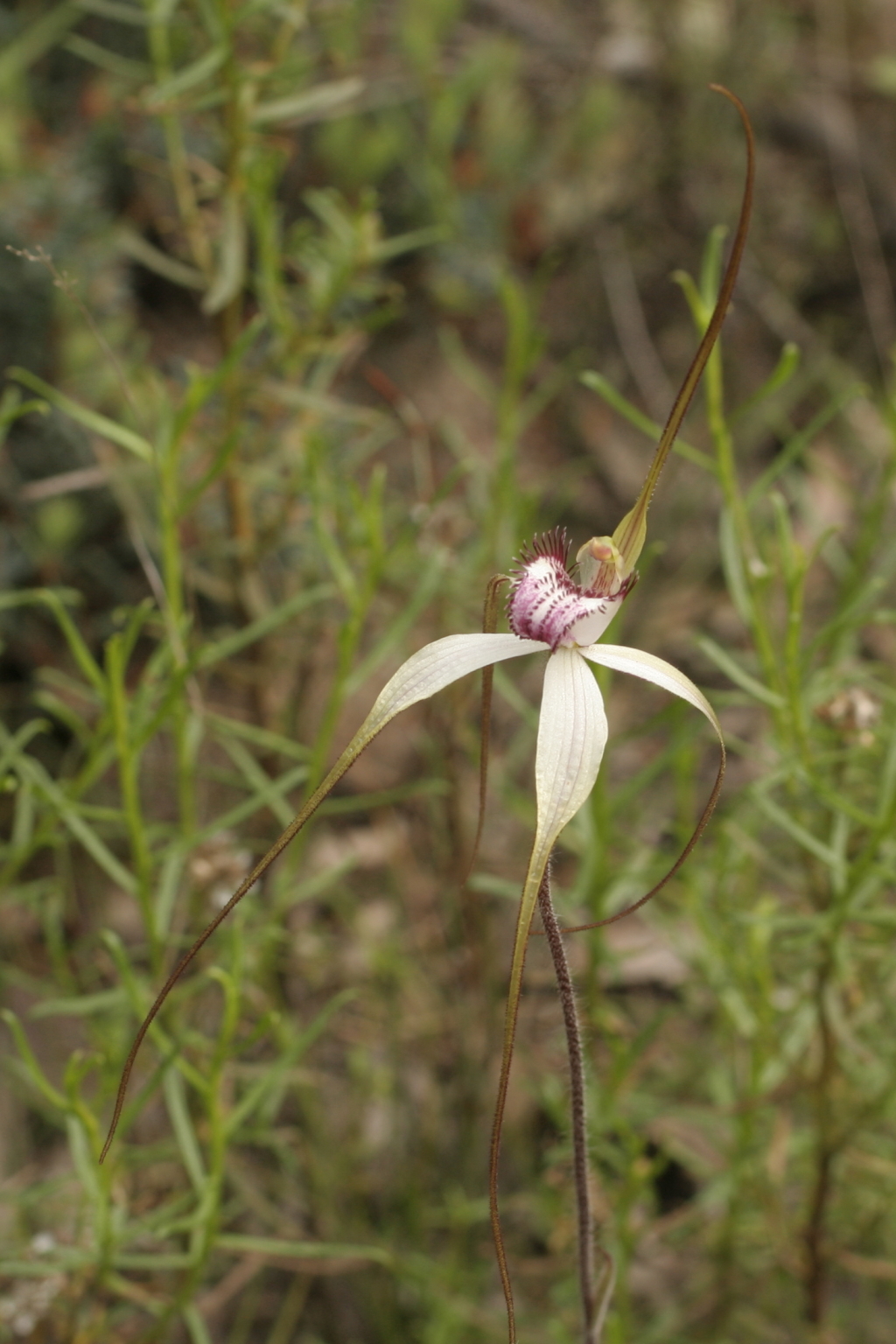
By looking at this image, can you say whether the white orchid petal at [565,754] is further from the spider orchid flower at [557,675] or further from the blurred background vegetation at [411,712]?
the blurred background vegetation at [411,712]

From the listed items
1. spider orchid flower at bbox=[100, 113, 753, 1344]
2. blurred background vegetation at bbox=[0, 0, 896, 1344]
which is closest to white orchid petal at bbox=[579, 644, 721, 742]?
spider orchid flower at bbox=[100, 113, 753, 1344]

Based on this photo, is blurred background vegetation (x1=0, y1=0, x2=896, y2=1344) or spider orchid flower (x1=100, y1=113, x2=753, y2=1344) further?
blurred background vegetation (x1=0, y1=0, x2=896, y2=1344)

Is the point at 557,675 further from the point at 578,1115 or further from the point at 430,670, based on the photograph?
the point at 578,1115

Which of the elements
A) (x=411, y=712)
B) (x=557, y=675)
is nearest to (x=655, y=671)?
(x=557, y=675)

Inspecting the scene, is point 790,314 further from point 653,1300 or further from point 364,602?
point 653,1300

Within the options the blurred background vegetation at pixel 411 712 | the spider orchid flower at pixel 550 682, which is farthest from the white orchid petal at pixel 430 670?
the blurred background vegetation at pixel 411 712

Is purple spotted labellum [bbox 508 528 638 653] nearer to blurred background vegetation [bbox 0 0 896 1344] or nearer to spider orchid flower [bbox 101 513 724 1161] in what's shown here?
spider orchid flower [bbox 101 513 724 1161]
